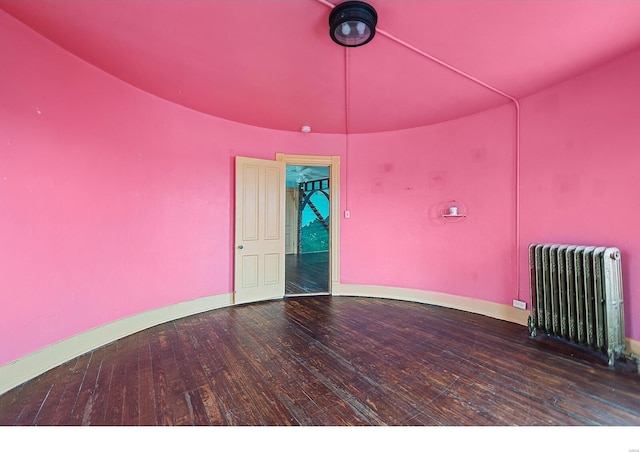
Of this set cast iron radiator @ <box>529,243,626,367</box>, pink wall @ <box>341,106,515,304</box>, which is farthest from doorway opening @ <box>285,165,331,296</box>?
cast iron radiator @ <box>529,243,626,367</box>

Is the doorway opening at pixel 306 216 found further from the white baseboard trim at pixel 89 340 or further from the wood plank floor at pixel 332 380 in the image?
the wood plank floor at pixel 332 380

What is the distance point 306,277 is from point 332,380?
3.79 meters

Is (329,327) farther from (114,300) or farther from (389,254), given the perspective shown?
(114,300)

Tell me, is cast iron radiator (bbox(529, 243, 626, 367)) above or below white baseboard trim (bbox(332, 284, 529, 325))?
above

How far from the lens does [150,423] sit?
5.43 feet

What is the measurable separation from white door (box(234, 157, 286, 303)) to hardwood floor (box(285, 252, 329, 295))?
22.8 inches

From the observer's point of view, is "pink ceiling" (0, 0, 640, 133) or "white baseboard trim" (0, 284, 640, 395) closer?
"pink ceiling" (0, 0, 640, 133)

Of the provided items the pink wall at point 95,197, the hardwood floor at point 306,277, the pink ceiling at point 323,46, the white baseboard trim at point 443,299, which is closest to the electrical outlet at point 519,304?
the white baseboard trim at point 443,299

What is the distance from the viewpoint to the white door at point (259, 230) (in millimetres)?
3936

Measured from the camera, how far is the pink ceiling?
1805 mm

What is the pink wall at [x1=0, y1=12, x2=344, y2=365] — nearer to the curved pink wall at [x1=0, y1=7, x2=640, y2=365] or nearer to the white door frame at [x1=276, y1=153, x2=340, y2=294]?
the curved pink wall at [x1=0, y1=7, x2=640, y2=365]

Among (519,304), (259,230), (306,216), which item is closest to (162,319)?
(259,230)

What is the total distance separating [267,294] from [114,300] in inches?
75.2

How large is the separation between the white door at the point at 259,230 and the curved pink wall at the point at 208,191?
0.59 feet
